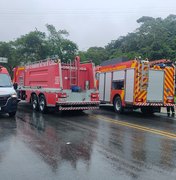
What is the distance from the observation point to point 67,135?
9.30 m

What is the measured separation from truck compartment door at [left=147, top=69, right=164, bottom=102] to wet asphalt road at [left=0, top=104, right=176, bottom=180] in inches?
180

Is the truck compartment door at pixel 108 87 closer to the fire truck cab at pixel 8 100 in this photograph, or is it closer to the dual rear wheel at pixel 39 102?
the dual rear wheel at pixel 39 102

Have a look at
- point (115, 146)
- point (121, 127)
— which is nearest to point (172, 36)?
point (121, 127)

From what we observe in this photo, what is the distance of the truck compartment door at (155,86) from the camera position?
15.7 metres

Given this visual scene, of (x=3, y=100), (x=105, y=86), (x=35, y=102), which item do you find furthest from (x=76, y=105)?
(x=105, y=86)

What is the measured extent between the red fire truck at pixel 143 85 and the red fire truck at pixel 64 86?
5.54 feet

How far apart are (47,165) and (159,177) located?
6.78 feet

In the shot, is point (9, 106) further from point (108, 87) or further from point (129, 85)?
point (108, 87)

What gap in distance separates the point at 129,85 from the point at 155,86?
1279mm

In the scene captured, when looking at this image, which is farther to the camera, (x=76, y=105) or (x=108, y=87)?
(x=108, y=87)

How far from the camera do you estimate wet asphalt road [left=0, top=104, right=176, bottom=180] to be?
5652 millimetres

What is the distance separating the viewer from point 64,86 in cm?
1521

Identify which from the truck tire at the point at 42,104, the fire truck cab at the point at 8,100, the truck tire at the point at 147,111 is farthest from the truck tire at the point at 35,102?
the truck tire at the point at 147,111

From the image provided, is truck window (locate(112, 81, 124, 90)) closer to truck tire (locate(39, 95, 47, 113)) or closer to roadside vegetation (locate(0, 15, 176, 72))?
truck tire (locate(39, 95, 47, 113))
